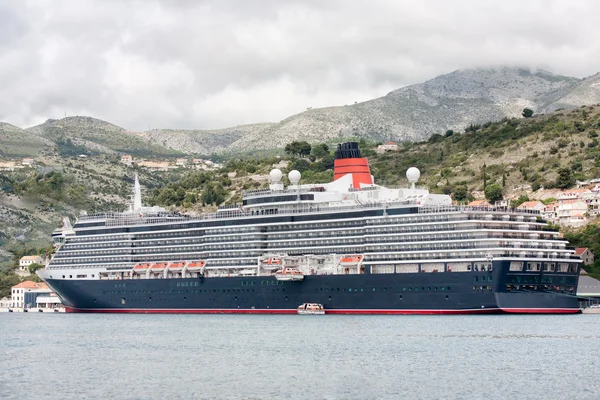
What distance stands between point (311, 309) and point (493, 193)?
57.1 m

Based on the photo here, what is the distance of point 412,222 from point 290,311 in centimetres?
1331

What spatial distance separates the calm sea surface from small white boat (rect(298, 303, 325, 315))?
15.0ft

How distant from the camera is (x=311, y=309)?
8400 centimetres

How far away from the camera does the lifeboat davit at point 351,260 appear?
82.7 meters

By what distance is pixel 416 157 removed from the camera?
6683 inches

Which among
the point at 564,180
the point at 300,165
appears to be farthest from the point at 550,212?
the point at 300,165

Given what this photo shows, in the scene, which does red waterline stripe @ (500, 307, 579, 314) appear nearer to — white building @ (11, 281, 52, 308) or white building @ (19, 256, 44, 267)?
white building @ (11, 281, 52, 308)

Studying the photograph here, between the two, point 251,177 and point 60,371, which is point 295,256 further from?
point 251,177

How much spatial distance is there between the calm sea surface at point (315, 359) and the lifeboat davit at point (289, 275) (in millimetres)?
6453

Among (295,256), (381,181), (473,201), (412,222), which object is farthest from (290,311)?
(381,181)

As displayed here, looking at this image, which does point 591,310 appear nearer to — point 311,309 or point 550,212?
point 311,309

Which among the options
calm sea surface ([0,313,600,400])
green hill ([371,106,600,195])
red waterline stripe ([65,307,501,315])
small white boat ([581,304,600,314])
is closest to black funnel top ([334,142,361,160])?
red waterline stripe ([65,307,501,315])

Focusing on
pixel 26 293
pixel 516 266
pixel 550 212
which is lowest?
pixel 26 293

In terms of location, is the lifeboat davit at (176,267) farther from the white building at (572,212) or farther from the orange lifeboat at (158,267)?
the white building at (572,212)
